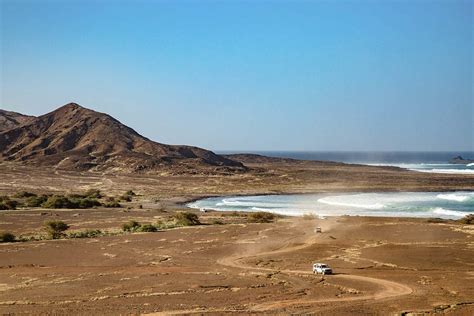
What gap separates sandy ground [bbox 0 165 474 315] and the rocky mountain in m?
80.4

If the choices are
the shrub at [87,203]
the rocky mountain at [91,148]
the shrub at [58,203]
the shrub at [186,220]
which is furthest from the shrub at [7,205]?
the rocky mountain at [91,148]

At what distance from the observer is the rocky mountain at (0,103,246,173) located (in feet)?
470

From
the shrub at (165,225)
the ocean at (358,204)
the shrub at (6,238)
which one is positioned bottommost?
the ocean at (358,204)

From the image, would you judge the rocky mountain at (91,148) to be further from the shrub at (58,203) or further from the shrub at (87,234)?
the shrub at (87,234)

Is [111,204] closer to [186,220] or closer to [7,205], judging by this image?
[7,205]

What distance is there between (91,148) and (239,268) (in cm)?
13025

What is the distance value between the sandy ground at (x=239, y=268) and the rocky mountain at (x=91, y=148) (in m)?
80.4

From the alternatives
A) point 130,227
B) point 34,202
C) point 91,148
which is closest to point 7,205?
point 34,202

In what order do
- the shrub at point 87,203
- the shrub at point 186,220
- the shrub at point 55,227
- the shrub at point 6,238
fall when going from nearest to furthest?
the shrub at point 6,238 → the shrub at point 55,227 → the shrub at point 186,220 → the shrub at point 87,203

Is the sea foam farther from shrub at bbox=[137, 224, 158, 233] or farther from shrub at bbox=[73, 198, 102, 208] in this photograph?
shrub at bbox=[73, 198, 102, 208]

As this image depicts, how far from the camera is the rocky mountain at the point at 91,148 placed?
143200 millimetres

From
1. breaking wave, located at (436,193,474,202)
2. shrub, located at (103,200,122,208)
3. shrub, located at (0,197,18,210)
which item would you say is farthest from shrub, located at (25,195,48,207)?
breaking wave, located at (436,193,474,202)

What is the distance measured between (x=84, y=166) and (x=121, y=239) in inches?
3960

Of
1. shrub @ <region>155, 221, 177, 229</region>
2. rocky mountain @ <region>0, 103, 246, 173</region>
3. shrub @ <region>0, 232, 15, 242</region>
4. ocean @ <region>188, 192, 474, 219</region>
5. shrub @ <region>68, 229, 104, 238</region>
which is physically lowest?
ocean @ <region>188, 192, 474, 219</region>
